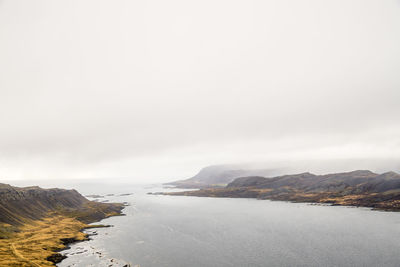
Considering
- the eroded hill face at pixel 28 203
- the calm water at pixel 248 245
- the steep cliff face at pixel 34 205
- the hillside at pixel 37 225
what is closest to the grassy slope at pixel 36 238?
the hillside at pixel 37 225

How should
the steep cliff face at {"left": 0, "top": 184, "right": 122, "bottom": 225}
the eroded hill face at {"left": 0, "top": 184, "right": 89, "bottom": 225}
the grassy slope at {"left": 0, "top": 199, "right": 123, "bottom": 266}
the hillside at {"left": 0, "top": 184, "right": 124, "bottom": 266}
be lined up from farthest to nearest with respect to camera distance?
1. the steep cliff face at {"left": 0, "top": 184, "right": 122, "bottom": 225}
2. the eroded hill face at {"left": 0, "top": 184, "right": 89, "bottom": 225}
3. the hillside at {"left": 0, "top": 184, "right": 124, "bottom": 266}
4. the grassy slope at {"left": 0, "top": 199, "right": 123, "bottom": 266}

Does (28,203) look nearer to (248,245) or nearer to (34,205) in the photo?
(34,205)

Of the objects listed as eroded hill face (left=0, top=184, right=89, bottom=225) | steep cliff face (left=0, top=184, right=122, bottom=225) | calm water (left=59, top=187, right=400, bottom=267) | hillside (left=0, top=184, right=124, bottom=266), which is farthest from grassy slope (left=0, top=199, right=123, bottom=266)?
calm water (left=59, top=187, right=400, bottom=267)

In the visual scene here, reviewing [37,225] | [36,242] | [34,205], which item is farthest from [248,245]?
[34,205]

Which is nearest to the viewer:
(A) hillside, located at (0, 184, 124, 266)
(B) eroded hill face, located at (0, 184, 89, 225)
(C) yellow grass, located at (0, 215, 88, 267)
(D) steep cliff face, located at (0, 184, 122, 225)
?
(C) yellow grass, located at (0, 215, 88, 267)

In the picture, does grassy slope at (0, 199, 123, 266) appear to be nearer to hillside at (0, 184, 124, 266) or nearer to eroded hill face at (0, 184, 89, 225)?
hillside at (0, 184, 124, 266)

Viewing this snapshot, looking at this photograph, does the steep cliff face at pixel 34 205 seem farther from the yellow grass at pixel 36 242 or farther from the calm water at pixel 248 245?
the calm water at pixel 248 245

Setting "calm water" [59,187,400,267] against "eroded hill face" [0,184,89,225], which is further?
"eroded hill face" [0,184,89,225]

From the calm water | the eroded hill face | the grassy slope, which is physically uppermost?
the eroded hill face
